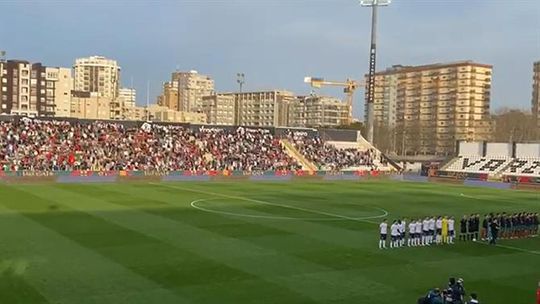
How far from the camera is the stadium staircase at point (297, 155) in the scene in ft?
240

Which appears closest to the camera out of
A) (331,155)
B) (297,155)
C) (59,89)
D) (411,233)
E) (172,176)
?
(411,233)

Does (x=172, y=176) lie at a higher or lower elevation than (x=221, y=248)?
higher

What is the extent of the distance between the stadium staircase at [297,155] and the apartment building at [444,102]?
75423mm

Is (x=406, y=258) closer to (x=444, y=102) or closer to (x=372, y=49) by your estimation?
(x=372, y=49)

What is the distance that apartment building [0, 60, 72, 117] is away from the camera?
148 meters

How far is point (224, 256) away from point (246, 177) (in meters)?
42.0

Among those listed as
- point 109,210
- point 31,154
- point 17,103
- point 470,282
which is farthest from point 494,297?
point 17,103

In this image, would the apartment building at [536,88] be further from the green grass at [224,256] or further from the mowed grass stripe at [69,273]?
the mowed grass stripe at [69,273]

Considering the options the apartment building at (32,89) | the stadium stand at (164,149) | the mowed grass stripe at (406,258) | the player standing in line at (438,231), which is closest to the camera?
the mowed grass stripe at (406,258)

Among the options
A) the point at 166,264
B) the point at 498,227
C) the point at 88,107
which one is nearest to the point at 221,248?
the point at 166,264

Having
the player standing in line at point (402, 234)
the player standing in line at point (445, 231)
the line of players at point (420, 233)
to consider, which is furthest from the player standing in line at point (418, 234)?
the player standing in line at point (445, 231)

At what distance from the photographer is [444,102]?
17150 centimetres

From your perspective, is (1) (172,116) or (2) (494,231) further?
(1) (172,116)

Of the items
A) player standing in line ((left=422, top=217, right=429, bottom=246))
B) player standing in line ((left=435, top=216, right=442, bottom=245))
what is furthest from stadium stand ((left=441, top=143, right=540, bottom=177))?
player standing in line ((left=422, top=217, right=429, bottom=246))
